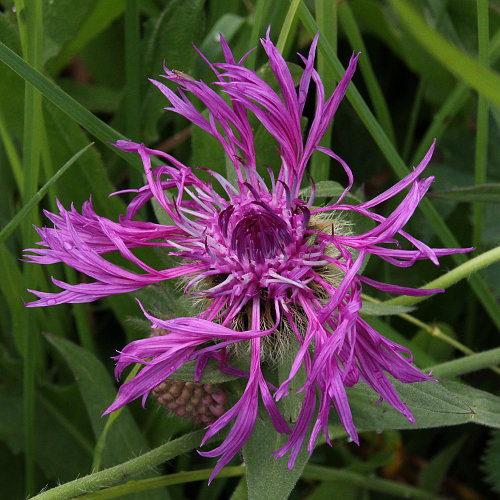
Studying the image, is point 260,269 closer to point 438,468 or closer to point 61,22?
point 438,468

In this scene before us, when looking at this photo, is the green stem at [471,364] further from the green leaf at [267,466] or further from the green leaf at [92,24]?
the green leaf at [92,24]

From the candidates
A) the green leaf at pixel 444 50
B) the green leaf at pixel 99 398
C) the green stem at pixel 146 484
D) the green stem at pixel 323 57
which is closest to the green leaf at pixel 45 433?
the green leaf at pixel 99 398

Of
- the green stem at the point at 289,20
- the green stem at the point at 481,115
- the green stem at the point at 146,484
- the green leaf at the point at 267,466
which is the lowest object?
the green stem at the point at 146,484

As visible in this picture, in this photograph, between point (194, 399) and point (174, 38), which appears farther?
point (174, 38)

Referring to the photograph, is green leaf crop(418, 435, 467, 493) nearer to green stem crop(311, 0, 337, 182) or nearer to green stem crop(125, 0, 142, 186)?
green stem crop(311, 0, 337, 182)

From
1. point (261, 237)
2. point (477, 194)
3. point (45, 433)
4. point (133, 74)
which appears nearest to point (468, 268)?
point (477, 194)

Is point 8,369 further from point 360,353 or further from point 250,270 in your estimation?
point 360,353
